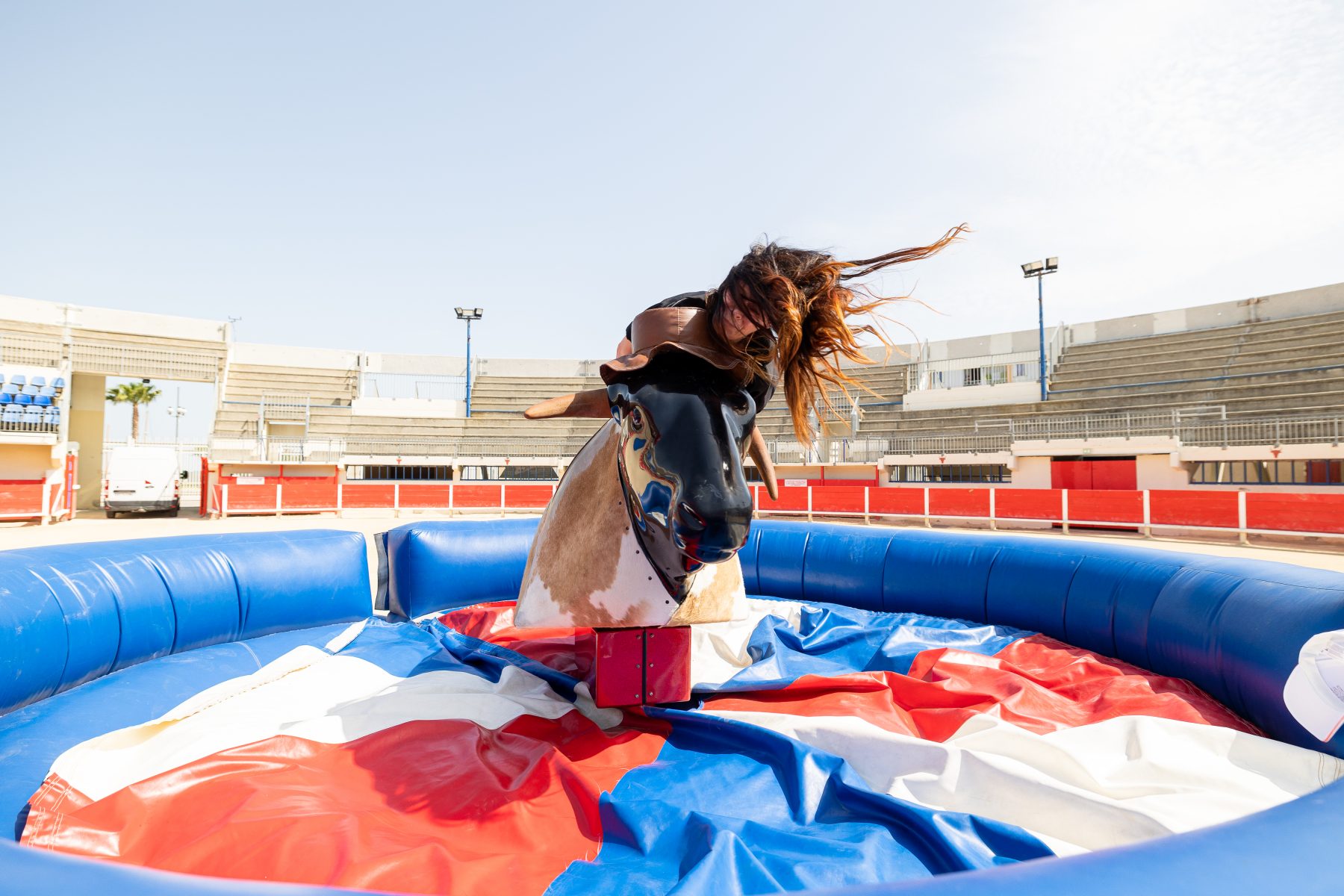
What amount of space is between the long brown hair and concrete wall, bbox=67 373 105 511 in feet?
85.6

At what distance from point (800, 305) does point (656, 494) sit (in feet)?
2.12

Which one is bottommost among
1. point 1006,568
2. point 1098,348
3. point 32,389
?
point 1006,568

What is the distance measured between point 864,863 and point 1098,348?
2941 cm

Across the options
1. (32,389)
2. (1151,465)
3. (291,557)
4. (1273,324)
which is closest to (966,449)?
(1151,465)

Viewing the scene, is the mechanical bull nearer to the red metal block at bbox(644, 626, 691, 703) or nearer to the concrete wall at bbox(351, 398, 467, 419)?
the red metal block at bbox(644, 626, 691, 703)

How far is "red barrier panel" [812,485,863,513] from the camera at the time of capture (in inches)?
672

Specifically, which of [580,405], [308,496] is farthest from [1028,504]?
[308,496]

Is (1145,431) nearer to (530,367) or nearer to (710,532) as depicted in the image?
(710,532)

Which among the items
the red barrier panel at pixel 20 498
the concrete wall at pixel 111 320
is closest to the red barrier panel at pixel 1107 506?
the red barrier panel at pixel 20 498

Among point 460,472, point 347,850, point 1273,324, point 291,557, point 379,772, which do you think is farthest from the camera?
point 460,472

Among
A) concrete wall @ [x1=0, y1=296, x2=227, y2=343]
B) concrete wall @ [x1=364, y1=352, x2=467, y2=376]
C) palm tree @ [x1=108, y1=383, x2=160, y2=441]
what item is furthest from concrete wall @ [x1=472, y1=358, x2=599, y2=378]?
palm tree @ [x1=108, y1=383, x2=160, y2=441]

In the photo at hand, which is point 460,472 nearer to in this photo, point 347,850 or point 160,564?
point 160,564

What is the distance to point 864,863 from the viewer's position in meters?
1.52

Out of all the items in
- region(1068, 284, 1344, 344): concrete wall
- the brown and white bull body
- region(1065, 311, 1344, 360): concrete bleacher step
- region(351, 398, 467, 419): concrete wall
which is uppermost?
region(1068, 284, 1344, 344): concrete wall
